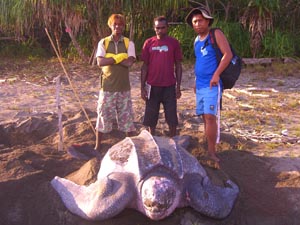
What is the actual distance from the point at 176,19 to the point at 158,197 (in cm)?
839

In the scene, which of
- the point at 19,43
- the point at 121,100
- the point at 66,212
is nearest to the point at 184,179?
the point at 66,212

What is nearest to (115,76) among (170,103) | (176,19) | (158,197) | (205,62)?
(170,103)

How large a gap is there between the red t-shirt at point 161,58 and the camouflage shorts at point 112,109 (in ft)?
1.03

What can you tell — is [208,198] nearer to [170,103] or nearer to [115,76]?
[170,103]

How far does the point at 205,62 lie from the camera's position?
11.8 ft

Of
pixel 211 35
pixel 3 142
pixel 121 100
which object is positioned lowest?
pixel 3 142

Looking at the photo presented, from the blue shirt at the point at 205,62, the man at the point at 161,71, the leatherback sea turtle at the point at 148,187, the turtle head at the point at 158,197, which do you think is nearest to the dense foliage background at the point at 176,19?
the man at the point at 161,71

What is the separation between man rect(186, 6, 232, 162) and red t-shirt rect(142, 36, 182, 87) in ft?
1.11

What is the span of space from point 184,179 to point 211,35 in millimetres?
1227

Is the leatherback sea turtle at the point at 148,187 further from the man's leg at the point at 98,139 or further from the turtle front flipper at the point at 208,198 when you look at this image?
the man's leg at the point at 98,139

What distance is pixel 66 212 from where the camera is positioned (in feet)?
10.00

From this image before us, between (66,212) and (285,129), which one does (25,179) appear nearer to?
(66,212)

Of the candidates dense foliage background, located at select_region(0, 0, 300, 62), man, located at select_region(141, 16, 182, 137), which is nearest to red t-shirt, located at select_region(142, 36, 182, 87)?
man, located at select_region(141, 16, 182, 137)

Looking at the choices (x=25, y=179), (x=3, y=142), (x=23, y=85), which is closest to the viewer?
(x=25, y=179)
